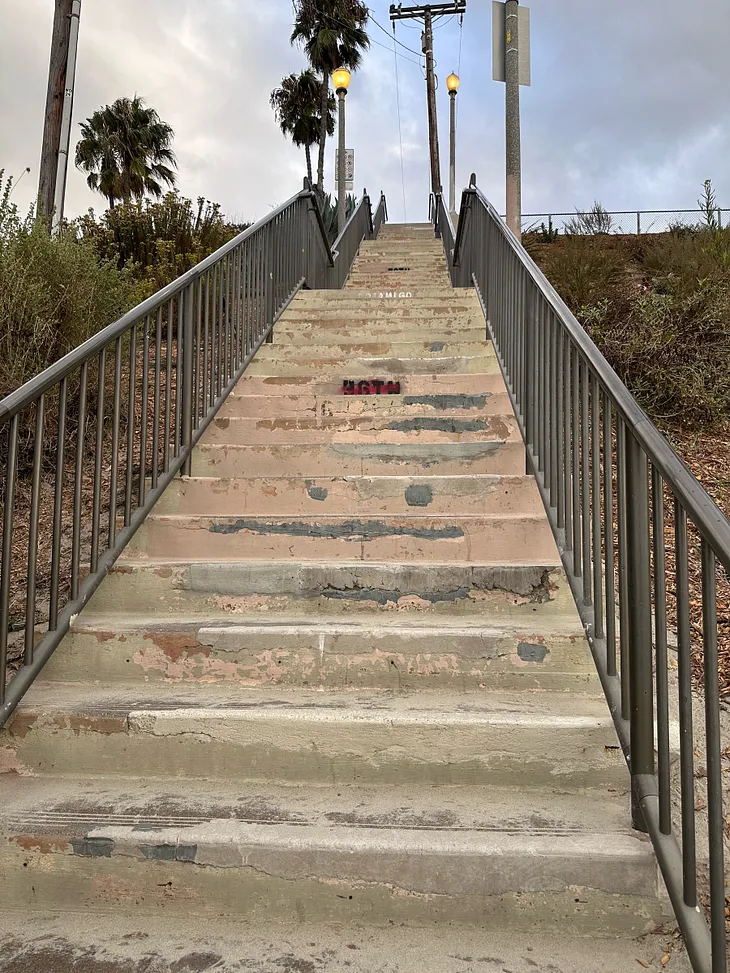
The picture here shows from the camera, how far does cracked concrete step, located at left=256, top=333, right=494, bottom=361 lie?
14.9ft

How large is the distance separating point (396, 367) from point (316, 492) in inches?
57.2

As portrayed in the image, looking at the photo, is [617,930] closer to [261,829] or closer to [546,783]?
[546,783]

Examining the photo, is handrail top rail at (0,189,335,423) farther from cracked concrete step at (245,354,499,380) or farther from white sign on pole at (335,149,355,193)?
white sign on pole at (335,149,355,193)

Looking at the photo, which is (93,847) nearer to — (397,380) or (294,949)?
(294,949)

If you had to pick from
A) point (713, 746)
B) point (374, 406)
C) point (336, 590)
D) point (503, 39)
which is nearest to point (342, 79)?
point (503, 39)

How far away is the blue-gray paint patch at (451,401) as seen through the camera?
3.80 meters

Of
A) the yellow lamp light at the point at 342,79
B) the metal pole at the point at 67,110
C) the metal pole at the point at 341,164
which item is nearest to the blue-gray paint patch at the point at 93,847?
the metal pole at the point at 67,110

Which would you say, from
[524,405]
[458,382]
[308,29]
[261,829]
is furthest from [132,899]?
[308,29]

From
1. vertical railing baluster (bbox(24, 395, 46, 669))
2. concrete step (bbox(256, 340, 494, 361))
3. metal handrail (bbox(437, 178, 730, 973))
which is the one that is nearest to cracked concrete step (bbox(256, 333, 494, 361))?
concrete step (bbox(256, 340, 494, 361))

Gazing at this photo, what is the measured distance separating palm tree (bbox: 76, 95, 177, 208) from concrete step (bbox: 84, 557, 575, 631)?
25.7m

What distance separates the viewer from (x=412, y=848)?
5.35 feet

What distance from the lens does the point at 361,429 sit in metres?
3.64

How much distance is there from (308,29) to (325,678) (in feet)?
99.9

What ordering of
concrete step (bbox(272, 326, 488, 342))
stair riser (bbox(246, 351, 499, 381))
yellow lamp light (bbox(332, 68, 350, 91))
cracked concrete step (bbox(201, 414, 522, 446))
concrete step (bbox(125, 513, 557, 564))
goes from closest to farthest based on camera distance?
1. concrete step (bbox(125, 513, 557, 564))
2. cracked concrete step (bbox(201, 414, 522, 446))
3. stair riser (bbox(246, 351, 499, 381))
4. concrete step (bbox(272, 326, 488, 342))
5. yellow lamp light (bbox(332, 68, 350, 91))
